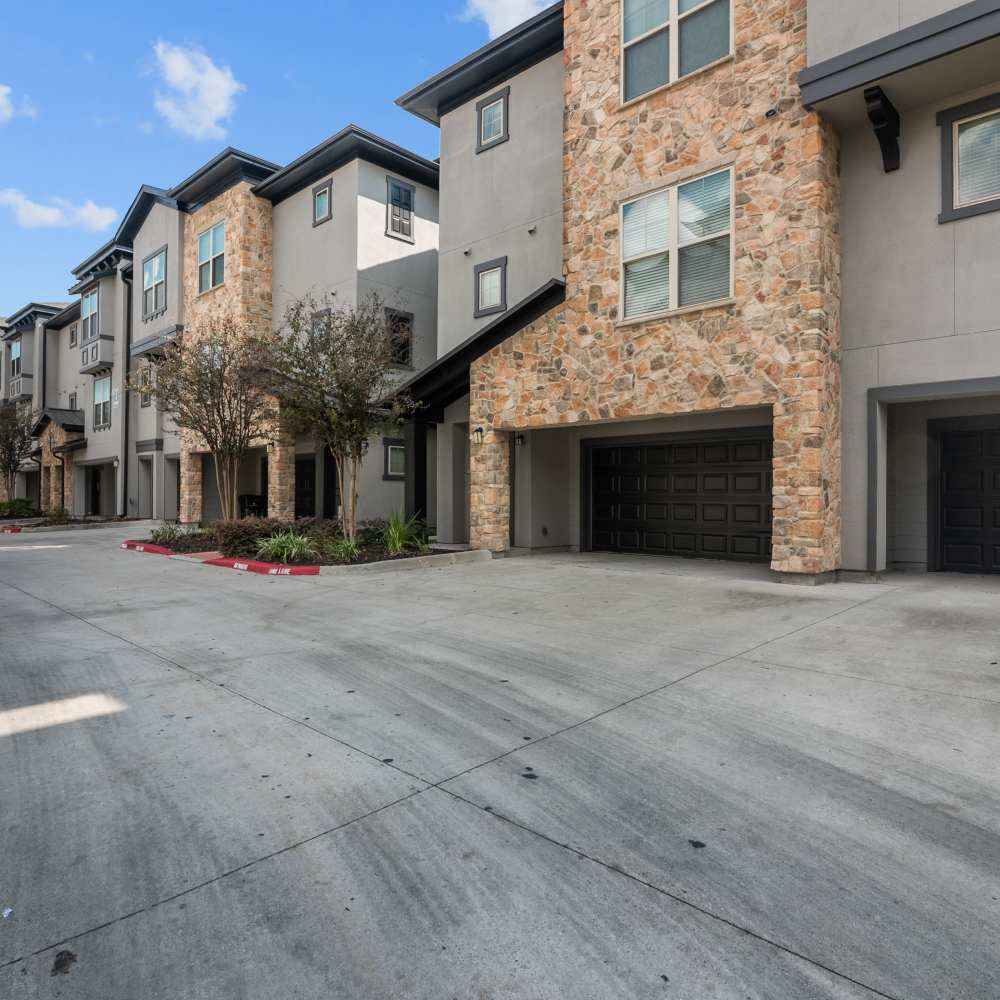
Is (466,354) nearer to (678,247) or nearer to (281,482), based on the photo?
(678,247)

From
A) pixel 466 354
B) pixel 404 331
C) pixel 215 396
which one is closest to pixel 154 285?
pixel 215 396

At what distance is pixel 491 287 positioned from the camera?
556 inches

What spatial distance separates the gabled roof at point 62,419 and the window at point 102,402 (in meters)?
1.95

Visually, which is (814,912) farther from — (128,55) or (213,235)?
(128,55)

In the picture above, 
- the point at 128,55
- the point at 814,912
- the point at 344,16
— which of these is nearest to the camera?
the point at 814,912

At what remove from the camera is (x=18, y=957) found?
202 cm

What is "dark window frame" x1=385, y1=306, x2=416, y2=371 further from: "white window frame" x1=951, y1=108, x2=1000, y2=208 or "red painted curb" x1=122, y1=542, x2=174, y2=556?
"white window frame" x1=951, y1=108, x2=1000, y2=208

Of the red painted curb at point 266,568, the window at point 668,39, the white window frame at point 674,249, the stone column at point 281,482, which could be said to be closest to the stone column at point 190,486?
the stone column at point 281,482

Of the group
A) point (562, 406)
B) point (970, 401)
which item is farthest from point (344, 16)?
point (970, 401)

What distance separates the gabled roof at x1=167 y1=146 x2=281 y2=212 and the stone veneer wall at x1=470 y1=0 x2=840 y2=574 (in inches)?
460

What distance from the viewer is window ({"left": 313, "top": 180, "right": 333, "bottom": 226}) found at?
58.9 feet

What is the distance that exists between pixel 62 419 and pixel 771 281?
30.7 meters

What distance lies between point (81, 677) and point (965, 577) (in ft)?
34.4

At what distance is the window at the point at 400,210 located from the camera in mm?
17938
